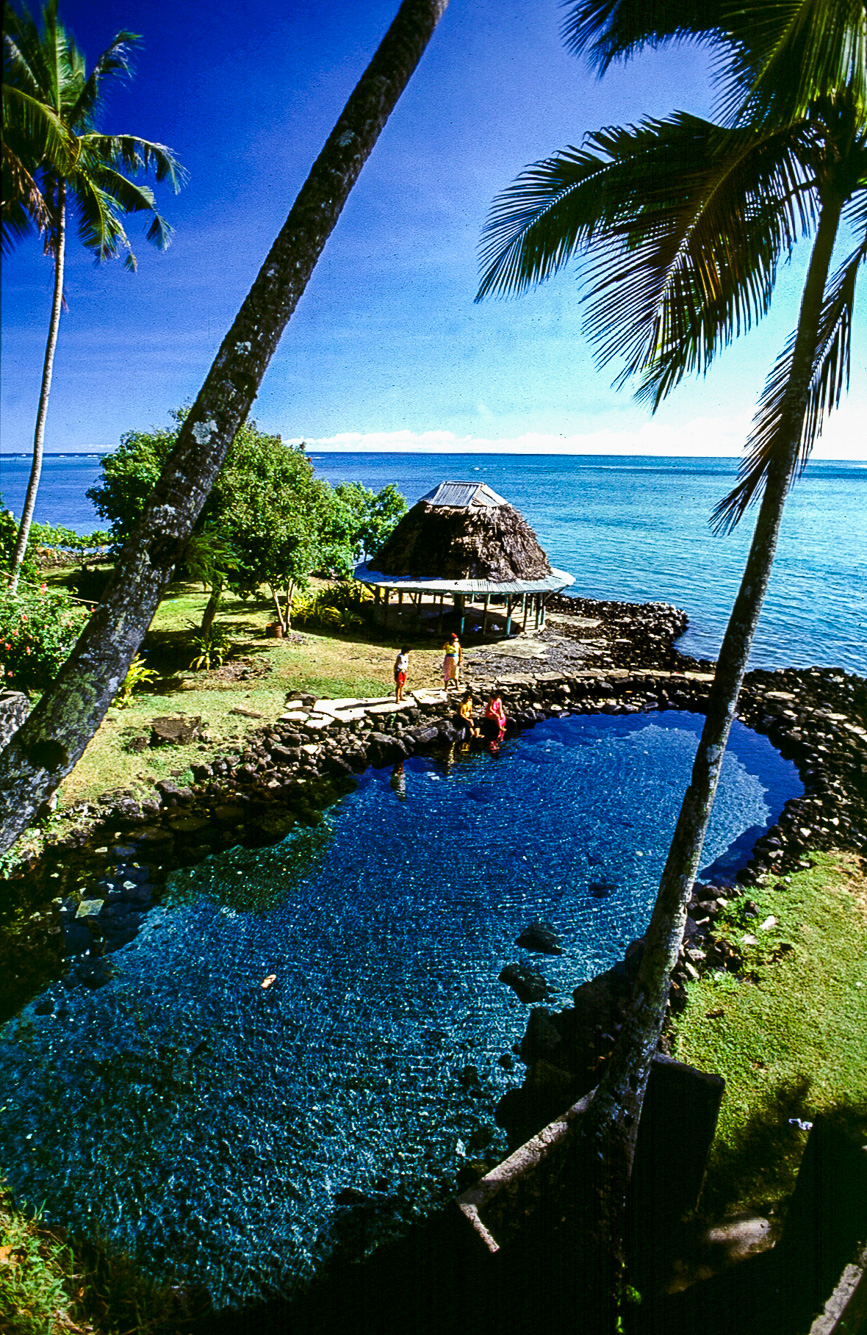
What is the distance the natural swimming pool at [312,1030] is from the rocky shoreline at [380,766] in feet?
1.66

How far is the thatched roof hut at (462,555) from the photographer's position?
67.1ft

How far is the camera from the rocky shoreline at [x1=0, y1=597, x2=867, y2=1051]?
8.16 metres

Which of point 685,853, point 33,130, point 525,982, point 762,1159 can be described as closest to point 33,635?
point 33,130

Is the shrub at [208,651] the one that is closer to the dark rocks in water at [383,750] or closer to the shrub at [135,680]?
the shrub at [135,680]

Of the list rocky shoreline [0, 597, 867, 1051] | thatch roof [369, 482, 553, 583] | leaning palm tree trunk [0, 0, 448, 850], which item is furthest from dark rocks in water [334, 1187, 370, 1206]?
thatch roof [369, 482, 553, 583]

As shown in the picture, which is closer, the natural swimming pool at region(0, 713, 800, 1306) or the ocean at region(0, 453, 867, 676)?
the natural swimming pool at region(0, 713, 800, 1306)

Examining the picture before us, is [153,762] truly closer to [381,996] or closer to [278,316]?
[381,996]

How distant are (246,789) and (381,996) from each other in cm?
530

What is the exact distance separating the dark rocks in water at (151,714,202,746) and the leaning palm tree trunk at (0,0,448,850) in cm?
978

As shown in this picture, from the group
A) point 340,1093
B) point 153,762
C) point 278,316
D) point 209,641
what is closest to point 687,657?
point 209,641

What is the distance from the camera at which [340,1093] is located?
6449 millimetres

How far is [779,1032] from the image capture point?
692 centimetres

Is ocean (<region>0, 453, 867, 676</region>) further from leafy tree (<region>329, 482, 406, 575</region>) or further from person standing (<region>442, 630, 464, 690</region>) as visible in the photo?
person standing (<region>442, 630, 464, 690</region>)

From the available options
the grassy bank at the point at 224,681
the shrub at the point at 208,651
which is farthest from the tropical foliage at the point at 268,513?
the grassy bank at the point at 224,681
